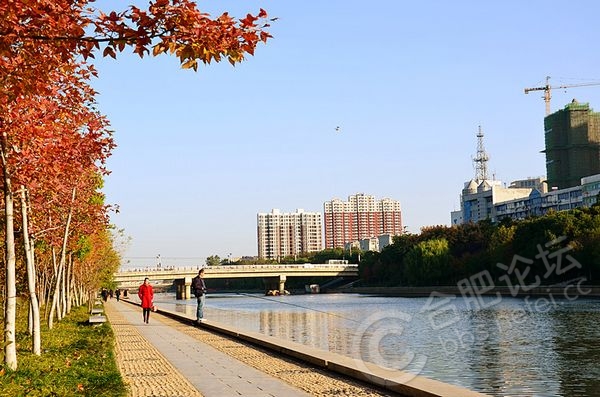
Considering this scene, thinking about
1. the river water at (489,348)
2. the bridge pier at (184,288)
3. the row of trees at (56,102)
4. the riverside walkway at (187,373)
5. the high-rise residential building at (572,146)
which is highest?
the high-rise residential building at (572,146)

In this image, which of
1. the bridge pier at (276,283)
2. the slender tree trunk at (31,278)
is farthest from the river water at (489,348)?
the bridge pier at (276,283)

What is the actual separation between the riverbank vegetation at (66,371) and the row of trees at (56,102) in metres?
0.68

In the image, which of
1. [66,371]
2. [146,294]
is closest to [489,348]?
[146,294]

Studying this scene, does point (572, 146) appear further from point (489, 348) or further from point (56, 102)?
point (56, 102)

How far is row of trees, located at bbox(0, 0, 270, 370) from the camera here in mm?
6695

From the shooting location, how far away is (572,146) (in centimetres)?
17412

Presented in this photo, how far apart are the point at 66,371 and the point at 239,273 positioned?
106496mm

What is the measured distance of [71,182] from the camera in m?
20.0

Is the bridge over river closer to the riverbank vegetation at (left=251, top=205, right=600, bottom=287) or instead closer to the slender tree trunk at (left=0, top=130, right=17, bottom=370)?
the riverbank vegetation at (left=251, top=205, right=600, bottom=287)

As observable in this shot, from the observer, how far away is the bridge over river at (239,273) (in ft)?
379

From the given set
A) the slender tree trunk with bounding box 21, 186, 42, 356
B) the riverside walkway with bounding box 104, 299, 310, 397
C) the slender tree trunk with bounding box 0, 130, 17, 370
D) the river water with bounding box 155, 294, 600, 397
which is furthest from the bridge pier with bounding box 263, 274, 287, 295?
the slender tree trunk with bounding box 0, 130, 17, 370

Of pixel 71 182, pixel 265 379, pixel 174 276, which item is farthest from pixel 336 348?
pixel 174 276

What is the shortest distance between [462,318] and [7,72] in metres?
34.3

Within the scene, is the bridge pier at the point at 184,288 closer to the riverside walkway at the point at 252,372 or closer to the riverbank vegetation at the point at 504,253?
the riverbank vegetation at the point at 504,253
